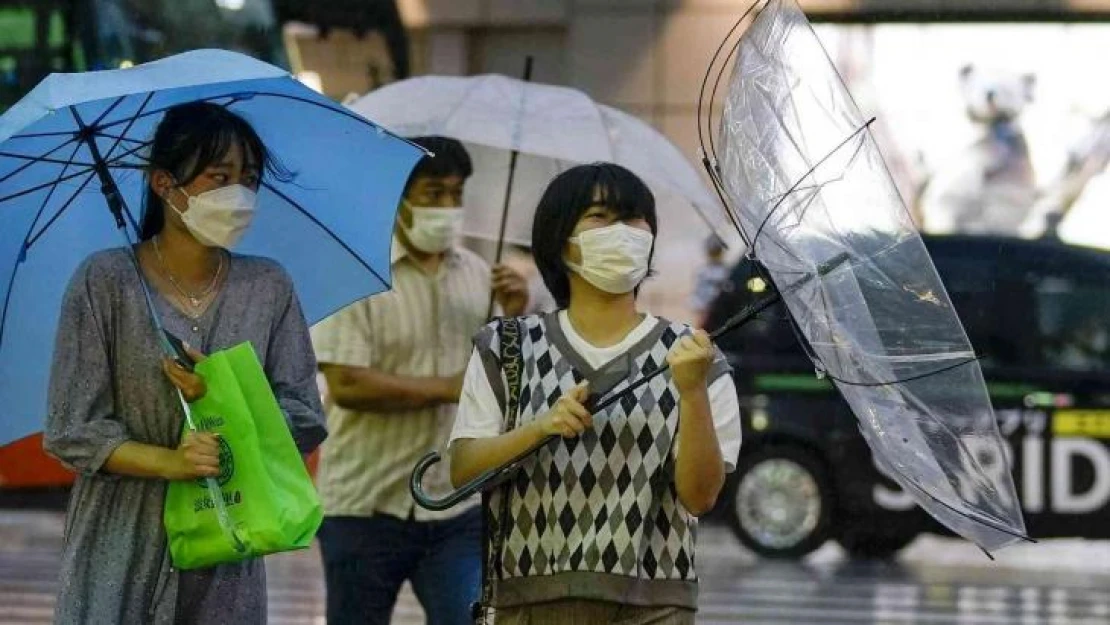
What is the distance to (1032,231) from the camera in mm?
22562

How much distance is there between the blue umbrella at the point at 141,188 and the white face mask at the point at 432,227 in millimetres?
688

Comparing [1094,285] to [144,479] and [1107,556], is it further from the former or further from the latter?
[144,479]

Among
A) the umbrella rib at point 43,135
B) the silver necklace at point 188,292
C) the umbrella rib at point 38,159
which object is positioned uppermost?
the umbrella rib at point 43,135

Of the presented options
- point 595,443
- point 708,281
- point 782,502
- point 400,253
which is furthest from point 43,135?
point 708,281

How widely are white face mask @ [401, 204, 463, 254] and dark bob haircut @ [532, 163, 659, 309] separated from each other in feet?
4.67

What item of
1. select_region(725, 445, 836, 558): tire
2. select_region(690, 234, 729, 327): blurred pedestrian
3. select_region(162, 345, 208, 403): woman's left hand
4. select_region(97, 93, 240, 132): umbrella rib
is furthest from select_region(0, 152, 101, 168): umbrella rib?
select_region(690, 234, 729, 327): blurred pedestrian

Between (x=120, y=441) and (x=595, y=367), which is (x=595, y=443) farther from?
(x=120, y=441)

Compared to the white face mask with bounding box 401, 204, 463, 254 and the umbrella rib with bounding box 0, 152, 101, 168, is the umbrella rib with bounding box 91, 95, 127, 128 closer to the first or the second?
the umbrella rib with bounding box 0, 152, 101, 168

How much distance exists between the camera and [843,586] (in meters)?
13.7

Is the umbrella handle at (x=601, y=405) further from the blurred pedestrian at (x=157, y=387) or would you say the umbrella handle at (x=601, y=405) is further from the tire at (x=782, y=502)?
the tire at (x=782, y=502)

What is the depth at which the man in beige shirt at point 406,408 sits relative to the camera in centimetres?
591

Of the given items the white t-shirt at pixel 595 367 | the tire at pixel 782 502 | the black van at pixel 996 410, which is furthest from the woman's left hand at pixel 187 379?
the tire at pixel 782 502

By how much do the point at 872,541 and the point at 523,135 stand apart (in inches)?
370

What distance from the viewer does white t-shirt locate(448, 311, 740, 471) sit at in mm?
4449
